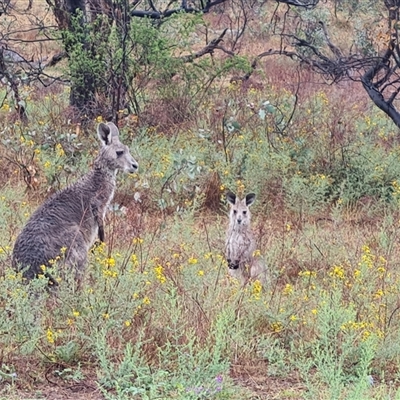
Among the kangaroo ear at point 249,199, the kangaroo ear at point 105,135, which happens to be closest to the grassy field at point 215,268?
the kangaroo ear at point 249,199

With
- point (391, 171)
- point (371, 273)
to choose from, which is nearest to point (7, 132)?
point (391, 171)

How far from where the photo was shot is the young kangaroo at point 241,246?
24.6ft

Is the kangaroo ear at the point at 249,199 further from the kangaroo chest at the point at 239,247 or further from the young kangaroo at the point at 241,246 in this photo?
the kangaroo chest at the point at 239,247

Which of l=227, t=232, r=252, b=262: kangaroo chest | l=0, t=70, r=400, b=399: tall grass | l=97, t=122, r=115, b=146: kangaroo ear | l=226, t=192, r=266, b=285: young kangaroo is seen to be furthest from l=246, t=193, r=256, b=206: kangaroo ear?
l=97, t=122, r=115, b=146: kangaroo ear

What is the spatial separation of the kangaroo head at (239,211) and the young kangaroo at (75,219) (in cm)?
104

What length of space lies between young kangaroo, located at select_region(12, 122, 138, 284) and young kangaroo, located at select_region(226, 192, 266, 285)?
108 centimetres

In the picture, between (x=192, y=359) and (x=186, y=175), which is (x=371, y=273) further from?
(x=186, y=175)

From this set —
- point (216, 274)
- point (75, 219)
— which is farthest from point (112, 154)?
point (216, 274)

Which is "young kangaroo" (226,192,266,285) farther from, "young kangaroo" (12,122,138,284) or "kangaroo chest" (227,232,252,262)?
"young kangaroo" (12,122,138,284)

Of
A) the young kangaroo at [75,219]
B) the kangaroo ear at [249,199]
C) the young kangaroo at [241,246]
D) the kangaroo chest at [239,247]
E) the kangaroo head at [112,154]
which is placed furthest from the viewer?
the kangaroo ear at [249,199]

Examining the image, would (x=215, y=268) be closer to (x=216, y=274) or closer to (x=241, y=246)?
(x=216, y=274)

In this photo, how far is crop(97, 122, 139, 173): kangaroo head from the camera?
801 centimetres

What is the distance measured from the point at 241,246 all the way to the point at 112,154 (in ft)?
4.95

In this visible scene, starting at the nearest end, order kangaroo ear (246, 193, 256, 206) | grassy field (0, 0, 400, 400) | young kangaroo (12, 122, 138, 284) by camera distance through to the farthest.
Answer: grassy field (0, 0, 400, 400), young kangaroo (12, 122, 138, 284), kangaroo ear (246, 193, 256, 206)
